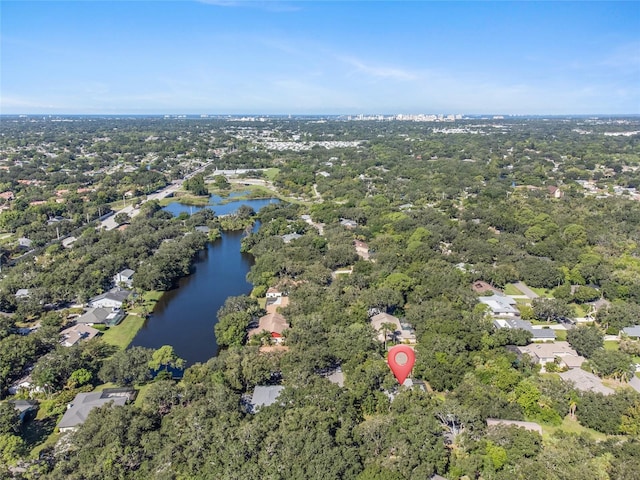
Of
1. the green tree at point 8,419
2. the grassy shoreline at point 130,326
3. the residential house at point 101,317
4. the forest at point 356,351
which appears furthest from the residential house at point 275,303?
the green tree at point 8,419

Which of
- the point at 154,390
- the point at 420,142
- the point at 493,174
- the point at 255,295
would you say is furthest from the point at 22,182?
the point at 420,142

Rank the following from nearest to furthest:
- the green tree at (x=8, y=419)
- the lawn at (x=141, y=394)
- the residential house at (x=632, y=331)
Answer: the green tree at (x=8, y=419), the lawn at (x=141, y=394), the residential house at (x=632, y=331)

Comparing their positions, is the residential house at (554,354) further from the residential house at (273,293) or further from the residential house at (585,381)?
the residential house at (273,293)

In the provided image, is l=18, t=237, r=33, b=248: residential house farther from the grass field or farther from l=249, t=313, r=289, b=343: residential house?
the grass field

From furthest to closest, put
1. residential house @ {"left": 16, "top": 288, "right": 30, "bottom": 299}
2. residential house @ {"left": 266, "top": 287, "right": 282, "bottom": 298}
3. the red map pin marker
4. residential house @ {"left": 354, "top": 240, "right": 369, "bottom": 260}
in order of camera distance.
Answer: residential house @ {"left": 354, "top": 240, "right": 369, "bottom": 260}, residential house @ {"left": 266, "top": 287, "right": 282, "bottom": 298}, residential house @ {"left": 16, "top": 288, "right": 30, "bottom": 299}, the red map pin marker

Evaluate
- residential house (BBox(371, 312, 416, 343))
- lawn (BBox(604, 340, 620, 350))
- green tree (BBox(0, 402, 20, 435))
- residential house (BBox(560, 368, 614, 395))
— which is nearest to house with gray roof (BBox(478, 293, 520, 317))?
lawn (BBox(604, 340, 620, 350))

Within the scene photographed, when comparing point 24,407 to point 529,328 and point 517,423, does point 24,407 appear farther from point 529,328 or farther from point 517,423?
point 529,328

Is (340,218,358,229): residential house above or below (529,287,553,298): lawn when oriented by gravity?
above

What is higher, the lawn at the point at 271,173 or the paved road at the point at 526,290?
the lawn at the point at 271,173
